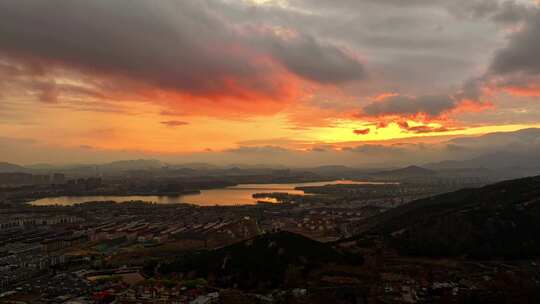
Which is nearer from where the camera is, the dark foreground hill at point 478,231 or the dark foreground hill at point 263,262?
the dark foreground hill at point 263,262

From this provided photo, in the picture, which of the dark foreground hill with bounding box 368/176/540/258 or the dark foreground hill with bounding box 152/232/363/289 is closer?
the dark foreground hill with bounding box 152/232/363/289

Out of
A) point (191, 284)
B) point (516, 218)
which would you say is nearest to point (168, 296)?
point (191, 284)

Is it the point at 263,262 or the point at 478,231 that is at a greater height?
the point at 478,231

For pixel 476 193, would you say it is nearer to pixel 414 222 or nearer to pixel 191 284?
pixel 414 222

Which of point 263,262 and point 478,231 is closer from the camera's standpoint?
point 263,262
